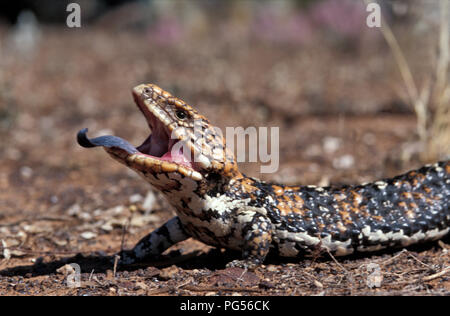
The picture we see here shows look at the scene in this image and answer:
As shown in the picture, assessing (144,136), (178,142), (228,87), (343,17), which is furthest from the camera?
(343,17)

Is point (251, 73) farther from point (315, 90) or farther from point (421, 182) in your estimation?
point (421, 182)

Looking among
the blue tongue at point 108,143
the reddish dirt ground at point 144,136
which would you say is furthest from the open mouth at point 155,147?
the reddish dirt ground at point 144,136

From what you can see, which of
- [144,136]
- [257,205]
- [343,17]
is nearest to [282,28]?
[343,17]

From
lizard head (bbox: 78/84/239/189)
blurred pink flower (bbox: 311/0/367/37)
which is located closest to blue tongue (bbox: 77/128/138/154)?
lizard head (bbox: 78/84/239/189)

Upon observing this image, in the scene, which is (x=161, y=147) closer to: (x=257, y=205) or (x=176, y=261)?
(x=257, y=205)

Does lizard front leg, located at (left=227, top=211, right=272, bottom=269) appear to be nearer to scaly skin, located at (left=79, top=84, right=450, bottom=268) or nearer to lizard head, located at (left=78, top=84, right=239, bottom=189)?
scaly skin, located at (left=79, top=84, right=450, bottom=268)

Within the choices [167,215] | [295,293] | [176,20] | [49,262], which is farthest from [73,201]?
[176,20]
